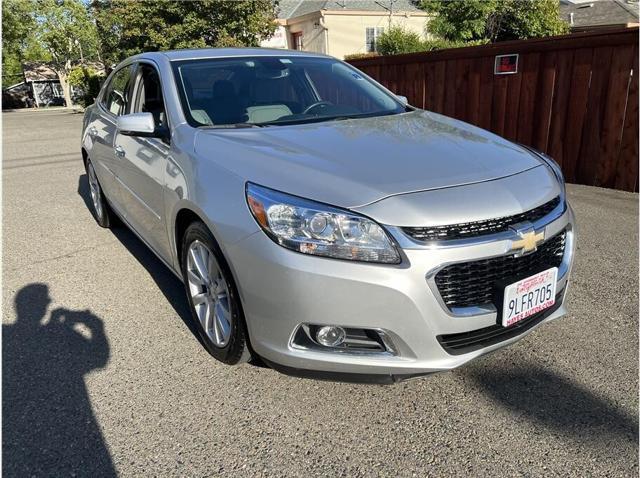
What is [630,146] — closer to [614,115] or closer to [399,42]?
[614,115]

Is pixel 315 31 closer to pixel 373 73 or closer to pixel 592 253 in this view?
pixel 373 73

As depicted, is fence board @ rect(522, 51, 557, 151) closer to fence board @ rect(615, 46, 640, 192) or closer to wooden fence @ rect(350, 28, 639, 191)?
wooden fence @ rect(350, 28, 639, 191)

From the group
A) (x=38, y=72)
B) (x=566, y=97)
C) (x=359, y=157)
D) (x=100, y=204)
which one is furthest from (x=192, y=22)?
(x=38, y=72)

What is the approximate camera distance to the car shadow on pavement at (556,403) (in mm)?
2281

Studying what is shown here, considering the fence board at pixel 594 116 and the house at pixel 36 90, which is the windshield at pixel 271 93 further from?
the house at pixel 36 90

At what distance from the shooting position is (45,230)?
5508 millimetres

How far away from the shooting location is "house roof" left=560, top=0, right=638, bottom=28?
83.6 ft

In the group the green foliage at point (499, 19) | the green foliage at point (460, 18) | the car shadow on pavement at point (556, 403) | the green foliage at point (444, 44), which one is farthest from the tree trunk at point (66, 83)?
the car shadow on pavement at point (556, 403)

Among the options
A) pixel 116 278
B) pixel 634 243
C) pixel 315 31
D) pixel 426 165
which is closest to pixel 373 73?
pixel 634 243

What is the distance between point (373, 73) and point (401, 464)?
8751mm

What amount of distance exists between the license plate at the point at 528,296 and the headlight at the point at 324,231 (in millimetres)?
550

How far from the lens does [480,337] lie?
88.4 inches

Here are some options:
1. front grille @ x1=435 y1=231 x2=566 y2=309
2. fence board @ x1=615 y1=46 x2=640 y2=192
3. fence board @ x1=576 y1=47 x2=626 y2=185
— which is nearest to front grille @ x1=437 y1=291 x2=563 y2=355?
front grille @ x1=435 y1=231 x2=566 y2=309

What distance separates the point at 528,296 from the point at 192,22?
18283mm
